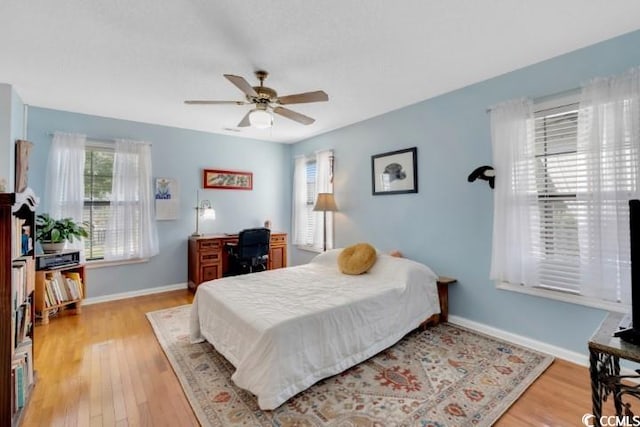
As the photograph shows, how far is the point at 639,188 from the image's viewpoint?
2.01 metres

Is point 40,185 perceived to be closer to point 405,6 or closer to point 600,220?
point 405,6

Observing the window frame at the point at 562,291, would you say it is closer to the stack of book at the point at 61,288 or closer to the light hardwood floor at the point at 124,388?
the light hardwood floor at the point at 124,388

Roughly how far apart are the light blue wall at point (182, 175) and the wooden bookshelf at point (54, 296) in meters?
0.29

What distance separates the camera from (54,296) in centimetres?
333

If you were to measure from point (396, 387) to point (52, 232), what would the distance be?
3839 millimetres

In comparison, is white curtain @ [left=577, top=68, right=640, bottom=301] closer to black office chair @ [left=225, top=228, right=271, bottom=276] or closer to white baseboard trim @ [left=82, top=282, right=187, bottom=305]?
black office chair @ [left=225, top=228, right=271, bottom=276]

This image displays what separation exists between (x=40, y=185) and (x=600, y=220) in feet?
18.2

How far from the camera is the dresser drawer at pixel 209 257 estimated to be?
423cm

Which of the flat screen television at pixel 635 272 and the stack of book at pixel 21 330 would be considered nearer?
the flat screen television at pixel 635 272

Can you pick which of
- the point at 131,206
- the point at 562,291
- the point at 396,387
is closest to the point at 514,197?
the point at 562,291

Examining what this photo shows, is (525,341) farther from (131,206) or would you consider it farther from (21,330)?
(131,206)

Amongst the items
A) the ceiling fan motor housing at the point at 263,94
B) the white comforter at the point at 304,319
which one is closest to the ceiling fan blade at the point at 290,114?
the ceiling fan motor housing at the point at 263,94

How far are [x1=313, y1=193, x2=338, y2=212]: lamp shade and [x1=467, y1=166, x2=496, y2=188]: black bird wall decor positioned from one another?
202 cm

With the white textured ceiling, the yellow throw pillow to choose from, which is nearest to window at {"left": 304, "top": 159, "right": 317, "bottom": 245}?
the yellow throw pillow
